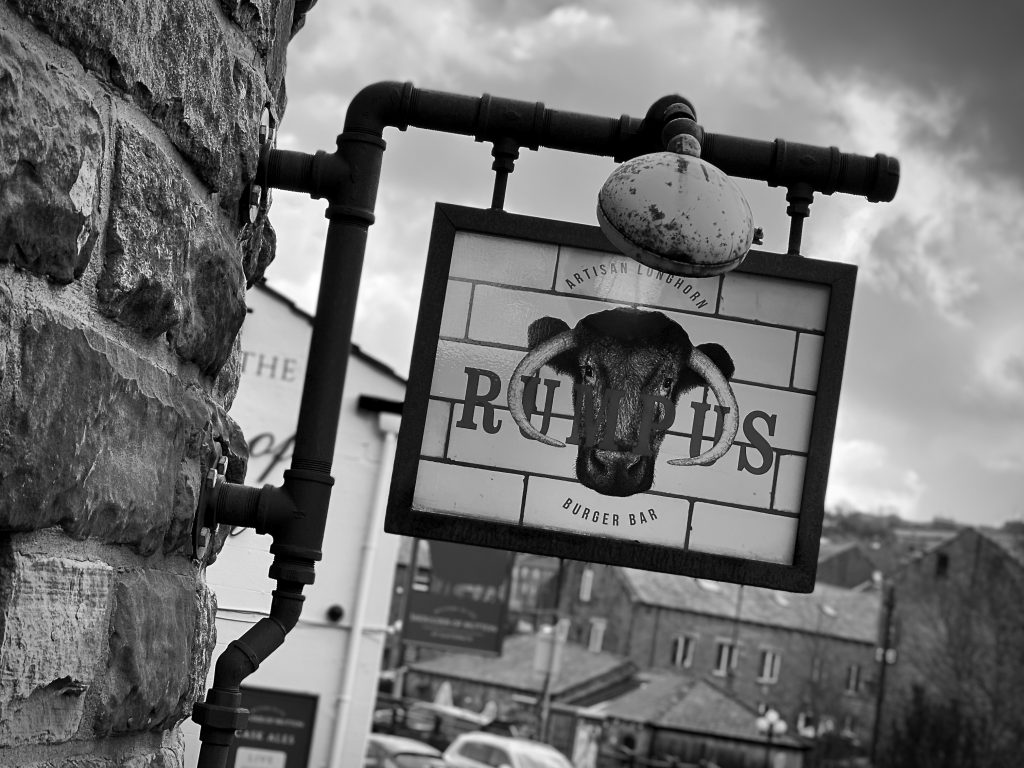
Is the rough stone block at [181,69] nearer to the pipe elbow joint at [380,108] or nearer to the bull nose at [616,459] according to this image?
the pipe elbow joint at [380,108]

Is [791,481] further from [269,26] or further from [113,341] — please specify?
[113,341]

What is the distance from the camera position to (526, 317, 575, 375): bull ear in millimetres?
2666

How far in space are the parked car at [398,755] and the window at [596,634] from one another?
35112 mm

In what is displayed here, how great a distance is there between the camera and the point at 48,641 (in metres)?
1.54

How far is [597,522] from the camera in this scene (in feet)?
8.62

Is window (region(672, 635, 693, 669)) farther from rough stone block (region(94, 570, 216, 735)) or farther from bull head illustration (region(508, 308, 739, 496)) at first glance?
rough stone block (region(94, 570, 216, 735))

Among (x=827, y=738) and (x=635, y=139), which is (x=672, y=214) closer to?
(x=635, y=139)

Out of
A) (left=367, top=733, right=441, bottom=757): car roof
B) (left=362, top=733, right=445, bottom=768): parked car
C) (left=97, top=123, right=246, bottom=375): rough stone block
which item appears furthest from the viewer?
(left=367, top=733, right=441, bottom=757): car roof

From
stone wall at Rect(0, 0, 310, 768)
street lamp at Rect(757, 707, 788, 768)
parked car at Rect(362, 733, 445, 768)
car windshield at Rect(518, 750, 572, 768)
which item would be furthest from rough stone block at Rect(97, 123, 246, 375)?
street lamp at Rect(757, 707, 788, 768)

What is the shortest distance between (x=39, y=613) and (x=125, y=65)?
662 millimetres

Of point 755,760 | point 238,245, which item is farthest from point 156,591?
point 755,760

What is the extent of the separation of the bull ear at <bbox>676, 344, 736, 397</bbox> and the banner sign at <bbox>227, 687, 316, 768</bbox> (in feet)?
24.7

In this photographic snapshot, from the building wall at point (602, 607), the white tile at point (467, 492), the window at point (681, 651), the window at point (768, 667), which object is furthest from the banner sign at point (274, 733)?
the window at point (768, 667)

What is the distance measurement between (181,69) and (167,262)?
26 cm
